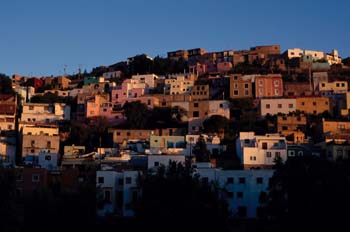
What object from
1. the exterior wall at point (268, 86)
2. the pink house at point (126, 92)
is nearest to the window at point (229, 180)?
the exterior wall at point (268, 86)

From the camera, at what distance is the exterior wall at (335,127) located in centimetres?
6462

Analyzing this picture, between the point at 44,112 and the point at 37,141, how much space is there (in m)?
13.0

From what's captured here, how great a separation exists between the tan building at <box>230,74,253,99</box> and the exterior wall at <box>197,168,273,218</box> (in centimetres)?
2772

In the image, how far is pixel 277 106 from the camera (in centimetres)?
7212

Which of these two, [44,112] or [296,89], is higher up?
[296,89]

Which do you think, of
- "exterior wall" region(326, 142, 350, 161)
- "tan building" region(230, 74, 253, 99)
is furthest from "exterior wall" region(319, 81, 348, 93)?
"exterior wall" region(326, 142, 350, 161)

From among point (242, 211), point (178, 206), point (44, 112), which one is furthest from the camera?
point (44, 112)

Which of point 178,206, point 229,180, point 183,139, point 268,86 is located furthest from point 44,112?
point 178,206

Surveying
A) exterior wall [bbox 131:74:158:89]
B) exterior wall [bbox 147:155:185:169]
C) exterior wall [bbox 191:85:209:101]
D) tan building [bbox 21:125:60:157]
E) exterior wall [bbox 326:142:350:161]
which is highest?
exterior wall [bbox 131:74:158:89]

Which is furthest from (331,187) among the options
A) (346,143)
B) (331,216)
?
(346,143)

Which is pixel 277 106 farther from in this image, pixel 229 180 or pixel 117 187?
pixel 117 187

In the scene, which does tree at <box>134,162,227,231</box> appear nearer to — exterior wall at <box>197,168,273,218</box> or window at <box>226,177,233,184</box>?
exterior wall at <box>197,168,273,218</box>

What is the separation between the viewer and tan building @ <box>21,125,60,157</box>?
63.3 m

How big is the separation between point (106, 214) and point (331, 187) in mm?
15675
